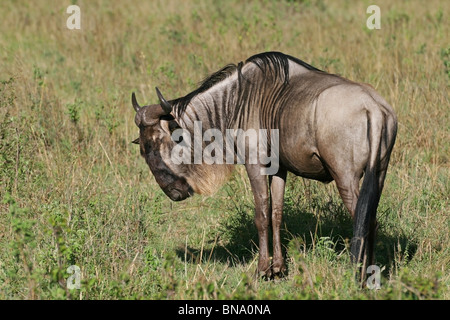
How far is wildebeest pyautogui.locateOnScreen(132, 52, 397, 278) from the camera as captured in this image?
4.41m

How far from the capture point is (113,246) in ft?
17.0

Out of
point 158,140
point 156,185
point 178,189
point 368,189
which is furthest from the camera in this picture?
point 156,185

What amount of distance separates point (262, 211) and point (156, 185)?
6.54 ft

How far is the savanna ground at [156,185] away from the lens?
4.73 metres

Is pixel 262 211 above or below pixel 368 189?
below

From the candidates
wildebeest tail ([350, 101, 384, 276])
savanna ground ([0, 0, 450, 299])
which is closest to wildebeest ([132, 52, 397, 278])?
wildebeest tail ([350, 101, 384, 276])

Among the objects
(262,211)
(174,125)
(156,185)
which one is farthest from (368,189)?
(156,185)

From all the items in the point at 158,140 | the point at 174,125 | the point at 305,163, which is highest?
the point at 174,125

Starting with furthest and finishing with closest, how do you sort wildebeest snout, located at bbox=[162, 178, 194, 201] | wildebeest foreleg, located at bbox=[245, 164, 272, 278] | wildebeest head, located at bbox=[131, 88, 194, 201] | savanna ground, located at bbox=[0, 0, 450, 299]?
wildebeest snout, located at bbox=[162, 178, 194, 201]
wildebeest head, located at bbox=[131, 88, 194, 201]
wildebeest foreleg, located at bbox=[245, 164, 272, 278]
savanna ground, located at bbox=[0, 0, 450, 299]

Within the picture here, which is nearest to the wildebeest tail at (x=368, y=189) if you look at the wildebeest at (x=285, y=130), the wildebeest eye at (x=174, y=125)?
the wildebeest at (x=285, y=130)

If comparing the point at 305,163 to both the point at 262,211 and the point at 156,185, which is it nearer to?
the point at 262,211

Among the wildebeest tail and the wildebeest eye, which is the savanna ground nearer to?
the wildebeest tail

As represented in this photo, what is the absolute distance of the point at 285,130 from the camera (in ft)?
16.2

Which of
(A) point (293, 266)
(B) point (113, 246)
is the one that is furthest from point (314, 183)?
(B) point (113, 246)
